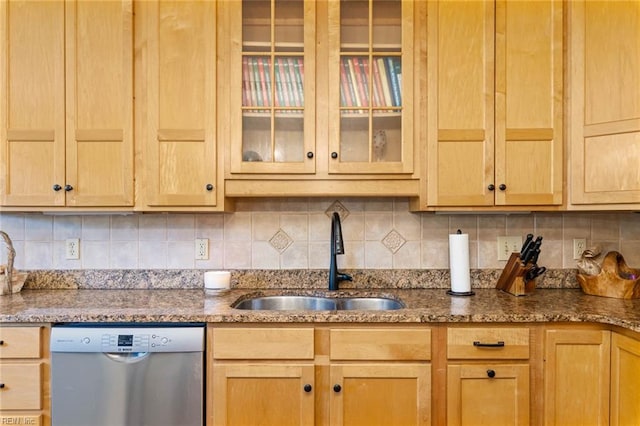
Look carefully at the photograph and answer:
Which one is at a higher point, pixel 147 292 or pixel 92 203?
pixel 92 203

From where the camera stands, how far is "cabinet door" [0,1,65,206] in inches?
67.8

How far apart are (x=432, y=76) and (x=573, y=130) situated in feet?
2.16

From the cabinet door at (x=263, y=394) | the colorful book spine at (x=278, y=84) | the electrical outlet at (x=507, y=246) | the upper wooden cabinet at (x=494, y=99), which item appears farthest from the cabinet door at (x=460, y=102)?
the cabinet door at (x=263, y=394)

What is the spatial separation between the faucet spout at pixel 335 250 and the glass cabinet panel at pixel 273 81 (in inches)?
14.5

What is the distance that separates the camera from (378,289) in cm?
201

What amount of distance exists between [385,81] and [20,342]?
1797mm

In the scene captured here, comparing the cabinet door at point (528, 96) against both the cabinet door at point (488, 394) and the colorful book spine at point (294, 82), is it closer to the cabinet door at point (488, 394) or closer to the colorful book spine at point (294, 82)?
the cabinet door at point (488, 394)

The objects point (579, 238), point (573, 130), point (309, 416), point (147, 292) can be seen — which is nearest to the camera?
point (309, 416)

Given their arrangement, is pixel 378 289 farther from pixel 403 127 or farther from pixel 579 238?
A: pixel 579 238

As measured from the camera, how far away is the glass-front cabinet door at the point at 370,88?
1753 mm

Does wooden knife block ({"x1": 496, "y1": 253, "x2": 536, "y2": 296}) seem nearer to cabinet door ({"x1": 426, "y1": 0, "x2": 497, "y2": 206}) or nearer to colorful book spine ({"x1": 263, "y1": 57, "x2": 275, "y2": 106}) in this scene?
cabinet door ({"x1": 426, "y1": 0, "x2": 497, "y2": 206})

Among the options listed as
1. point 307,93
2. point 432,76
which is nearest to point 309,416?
point 307,93

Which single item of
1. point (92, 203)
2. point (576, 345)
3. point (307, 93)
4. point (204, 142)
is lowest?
point (576, 345)

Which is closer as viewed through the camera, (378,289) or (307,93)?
(307,93)
